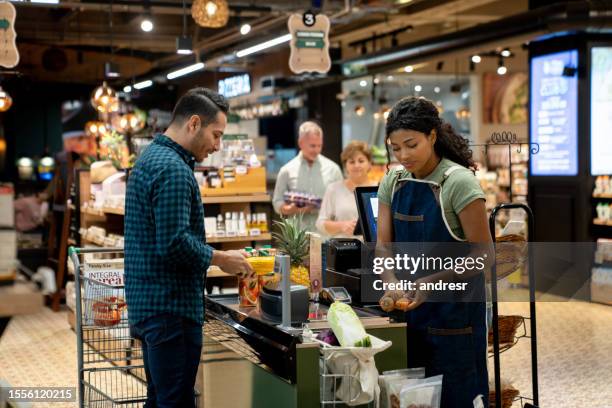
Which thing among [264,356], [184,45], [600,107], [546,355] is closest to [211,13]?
[184,45]

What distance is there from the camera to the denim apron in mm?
3279

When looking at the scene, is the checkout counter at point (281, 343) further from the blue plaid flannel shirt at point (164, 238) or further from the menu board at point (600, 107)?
the menu board at point (600, 107)

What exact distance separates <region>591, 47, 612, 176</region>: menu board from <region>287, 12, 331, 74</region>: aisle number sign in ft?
11.5

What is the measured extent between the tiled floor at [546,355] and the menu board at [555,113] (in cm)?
209

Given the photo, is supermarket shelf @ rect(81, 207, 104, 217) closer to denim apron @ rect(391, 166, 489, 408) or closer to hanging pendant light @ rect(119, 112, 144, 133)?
denim apron @ rect(391, 166, 489, 408)

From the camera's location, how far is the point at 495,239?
3.83 meters

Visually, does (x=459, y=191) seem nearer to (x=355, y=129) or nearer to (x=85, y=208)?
(x=85, y=208)

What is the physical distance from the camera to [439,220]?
323 cm

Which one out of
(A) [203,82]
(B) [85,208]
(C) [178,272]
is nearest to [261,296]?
(C) [178,272]

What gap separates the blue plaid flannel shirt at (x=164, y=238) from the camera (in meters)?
3.17

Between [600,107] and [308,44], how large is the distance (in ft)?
12.6

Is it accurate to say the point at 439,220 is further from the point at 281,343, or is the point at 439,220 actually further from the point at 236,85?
the point at 236,85

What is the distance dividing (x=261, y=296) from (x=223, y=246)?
3333 mm

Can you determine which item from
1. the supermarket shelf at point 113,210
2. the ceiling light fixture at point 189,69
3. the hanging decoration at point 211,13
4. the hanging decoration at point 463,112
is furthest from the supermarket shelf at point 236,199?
the hanging decoration at point 463,112
